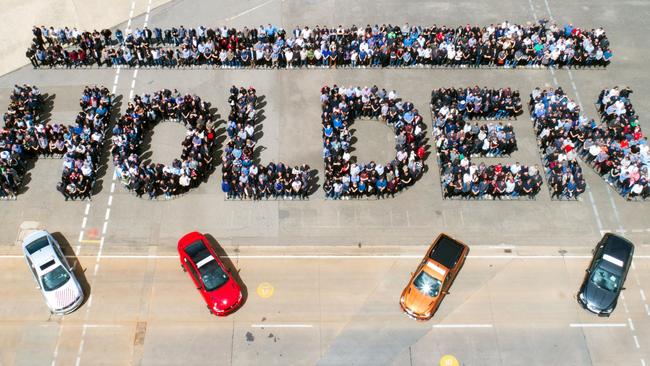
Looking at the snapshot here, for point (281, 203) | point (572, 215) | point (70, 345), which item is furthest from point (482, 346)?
point (70, 345)

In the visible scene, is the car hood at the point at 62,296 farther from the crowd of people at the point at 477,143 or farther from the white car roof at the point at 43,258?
the crowd of people at the point at 477,143

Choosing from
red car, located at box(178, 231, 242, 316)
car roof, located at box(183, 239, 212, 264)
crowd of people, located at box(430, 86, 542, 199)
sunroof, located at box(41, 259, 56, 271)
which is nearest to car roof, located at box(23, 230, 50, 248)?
sunroof, located at box(41, 259, 56, 271)

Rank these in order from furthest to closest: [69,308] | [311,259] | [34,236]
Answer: [311,259]
[34,236]
[69,308]

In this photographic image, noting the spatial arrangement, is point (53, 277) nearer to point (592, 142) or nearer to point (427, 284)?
point (427, 284)

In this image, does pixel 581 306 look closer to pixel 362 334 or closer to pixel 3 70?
pixel 362 334

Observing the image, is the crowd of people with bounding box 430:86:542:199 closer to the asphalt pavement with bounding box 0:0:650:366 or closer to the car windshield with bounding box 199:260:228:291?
the asphalt pavement with bounding box 0:0:650:366

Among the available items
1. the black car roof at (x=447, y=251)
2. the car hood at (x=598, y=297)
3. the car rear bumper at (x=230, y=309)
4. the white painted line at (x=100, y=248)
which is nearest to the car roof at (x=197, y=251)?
the car rear bumper at (x=230, y=309)

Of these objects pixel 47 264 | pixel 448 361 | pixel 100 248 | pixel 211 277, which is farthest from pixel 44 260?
pixel 448 361
